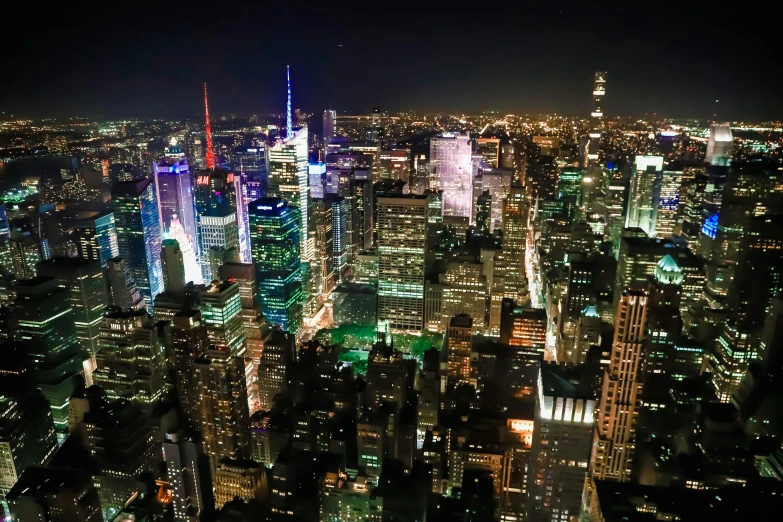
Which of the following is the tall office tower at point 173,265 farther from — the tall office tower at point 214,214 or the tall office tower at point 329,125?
the tall office tower at point 329,125

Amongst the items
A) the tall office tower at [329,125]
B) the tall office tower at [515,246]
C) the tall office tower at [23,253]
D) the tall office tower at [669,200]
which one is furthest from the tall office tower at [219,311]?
the tall office tower at [669,200]

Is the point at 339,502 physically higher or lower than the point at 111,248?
lower

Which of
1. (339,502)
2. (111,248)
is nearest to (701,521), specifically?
(339,502)

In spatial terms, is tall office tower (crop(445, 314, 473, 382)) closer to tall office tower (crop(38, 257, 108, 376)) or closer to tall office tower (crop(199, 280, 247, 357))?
tall office tower (crop(199, 280, 247, 357))

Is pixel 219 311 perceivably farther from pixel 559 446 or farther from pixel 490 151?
pixel 490 151

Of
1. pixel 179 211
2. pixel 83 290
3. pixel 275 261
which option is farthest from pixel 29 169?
pixel 179 211

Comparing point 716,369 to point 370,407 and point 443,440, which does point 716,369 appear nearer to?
point 443,440
